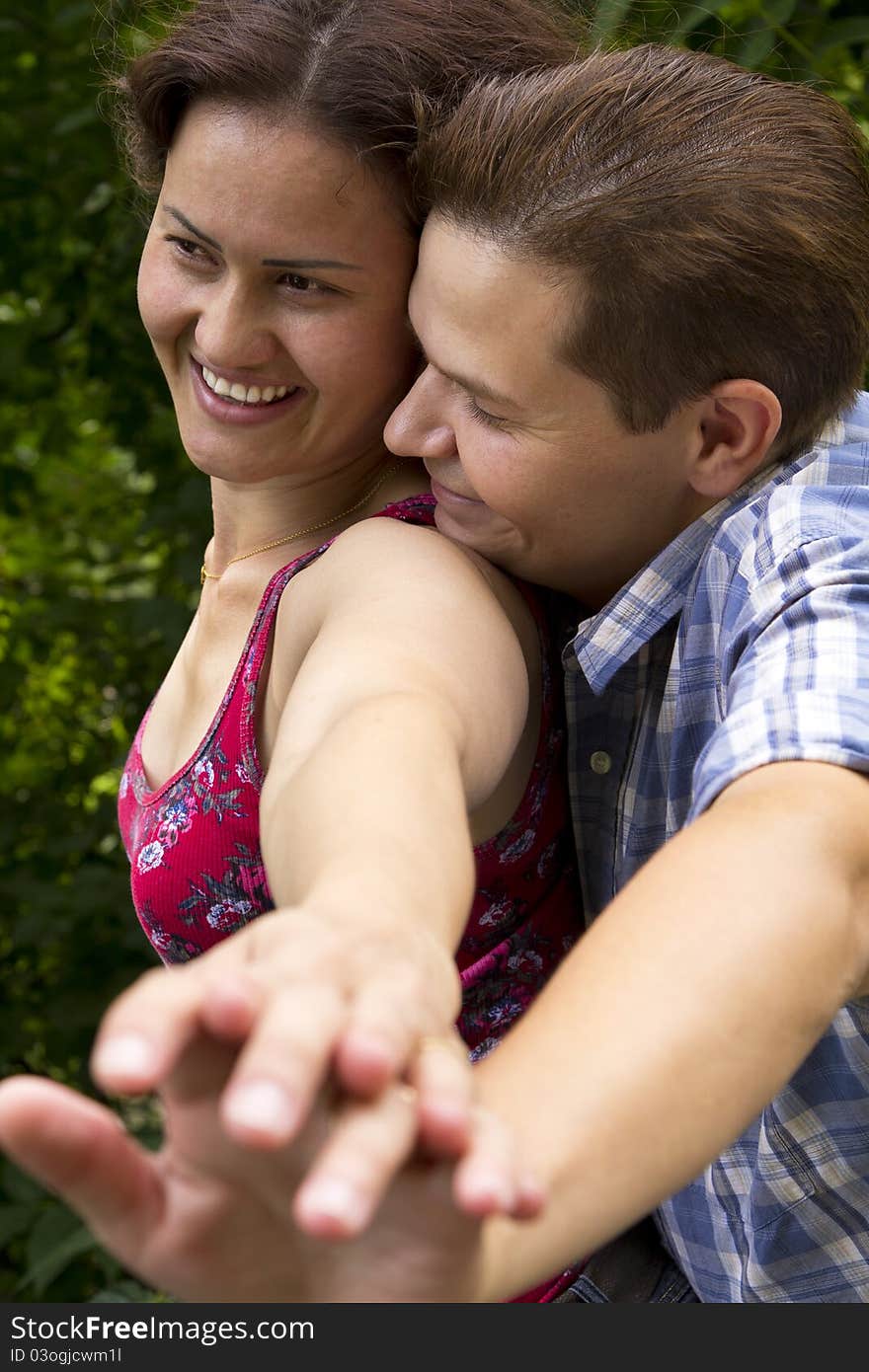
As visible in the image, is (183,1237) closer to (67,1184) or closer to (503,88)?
(67,1184)

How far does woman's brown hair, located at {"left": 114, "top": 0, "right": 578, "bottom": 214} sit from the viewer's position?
1.35m

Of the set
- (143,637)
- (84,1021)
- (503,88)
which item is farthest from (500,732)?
(84,1021)

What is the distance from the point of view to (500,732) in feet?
3.65

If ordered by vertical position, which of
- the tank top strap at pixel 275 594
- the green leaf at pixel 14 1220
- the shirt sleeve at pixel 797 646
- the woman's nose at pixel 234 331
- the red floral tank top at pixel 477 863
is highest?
the shirt sleeve at pixel 797 646

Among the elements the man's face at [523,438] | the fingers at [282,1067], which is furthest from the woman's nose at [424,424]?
the fingers at [282,1067]

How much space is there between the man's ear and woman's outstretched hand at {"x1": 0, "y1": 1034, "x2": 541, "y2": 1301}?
2.51 feet

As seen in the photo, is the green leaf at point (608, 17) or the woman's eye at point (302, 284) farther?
the green leaf at point (608, 17)

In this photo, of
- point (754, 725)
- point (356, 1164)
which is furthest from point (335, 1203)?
point (754, 725)

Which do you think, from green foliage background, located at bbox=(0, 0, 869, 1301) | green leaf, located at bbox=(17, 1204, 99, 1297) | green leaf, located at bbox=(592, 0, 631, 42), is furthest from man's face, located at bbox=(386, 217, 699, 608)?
green leaf, located at bbox=(17, 1204, 99, 1297)

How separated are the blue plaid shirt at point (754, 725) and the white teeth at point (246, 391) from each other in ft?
1.40

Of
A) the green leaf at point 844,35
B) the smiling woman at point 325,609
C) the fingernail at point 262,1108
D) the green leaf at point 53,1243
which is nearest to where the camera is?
the fingernail at point 262,1108

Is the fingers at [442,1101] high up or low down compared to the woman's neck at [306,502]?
up

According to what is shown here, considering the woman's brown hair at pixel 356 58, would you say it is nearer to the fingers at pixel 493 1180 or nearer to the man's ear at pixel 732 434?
the man's ear at pixel 732 434

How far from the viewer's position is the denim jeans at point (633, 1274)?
1358 mm
